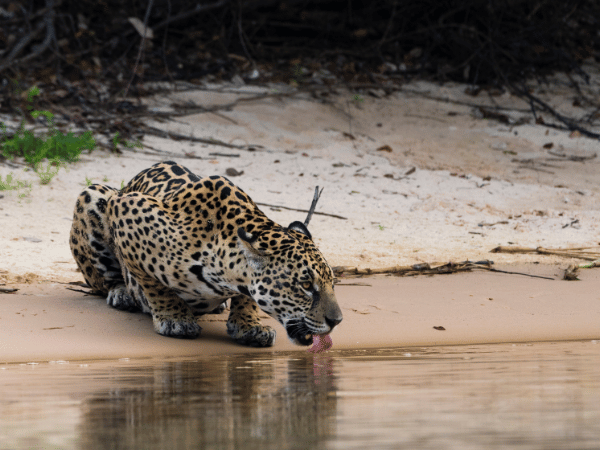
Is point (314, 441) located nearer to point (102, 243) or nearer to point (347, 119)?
point (102, 243)

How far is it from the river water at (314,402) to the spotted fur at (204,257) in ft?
0.99

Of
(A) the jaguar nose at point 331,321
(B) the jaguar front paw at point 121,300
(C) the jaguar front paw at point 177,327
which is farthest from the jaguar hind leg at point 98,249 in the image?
(A) the jaguar nose at point 331,321

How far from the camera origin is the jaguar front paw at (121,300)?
508cm

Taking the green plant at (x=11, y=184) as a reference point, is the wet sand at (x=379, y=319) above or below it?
below

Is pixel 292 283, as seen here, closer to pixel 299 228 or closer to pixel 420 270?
pixel 299 228

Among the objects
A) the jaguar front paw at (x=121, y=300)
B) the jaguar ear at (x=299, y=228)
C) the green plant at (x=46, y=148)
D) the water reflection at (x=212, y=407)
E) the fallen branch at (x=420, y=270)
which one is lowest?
the water reflection at (x=212, y=407)

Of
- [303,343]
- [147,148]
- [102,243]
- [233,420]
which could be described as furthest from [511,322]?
[147,148]

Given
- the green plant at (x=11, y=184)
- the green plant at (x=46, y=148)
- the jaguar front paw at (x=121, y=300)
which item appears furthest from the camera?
the green plant at (x=46, y=148)

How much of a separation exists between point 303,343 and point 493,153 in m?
7.01

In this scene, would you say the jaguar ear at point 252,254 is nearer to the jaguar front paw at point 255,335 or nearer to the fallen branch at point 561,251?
the jaguar front paw at point 255,335

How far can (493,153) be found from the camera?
10570mm

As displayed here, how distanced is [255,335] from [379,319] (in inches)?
34.0

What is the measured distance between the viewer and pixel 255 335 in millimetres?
4539

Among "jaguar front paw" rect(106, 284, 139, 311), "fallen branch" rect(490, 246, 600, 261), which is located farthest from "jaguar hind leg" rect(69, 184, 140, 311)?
"fallen branch" rect(490, 246, 600, 261)
